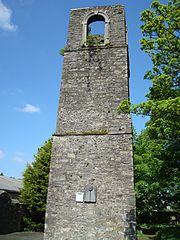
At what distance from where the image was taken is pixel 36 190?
16.7 meters

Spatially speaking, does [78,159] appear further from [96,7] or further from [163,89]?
[96,7]

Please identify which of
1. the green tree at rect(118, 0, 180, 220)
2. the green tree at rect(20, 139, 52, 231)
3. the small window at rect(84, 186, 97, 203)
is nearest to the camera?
the green tree at rect(118, 0, 180, 220)

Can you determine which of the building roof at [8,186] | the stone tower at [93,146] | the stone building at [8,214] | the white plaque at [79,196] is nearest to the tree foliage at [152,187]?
the stone tower at [93,146]

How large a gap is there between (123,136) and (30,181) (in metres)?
10.3

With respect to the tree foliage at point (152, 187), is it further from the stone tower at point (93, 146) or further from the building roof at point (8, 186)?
the building roof at point (8, 186)

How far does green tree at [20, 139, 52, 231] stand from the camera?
16.5 meters

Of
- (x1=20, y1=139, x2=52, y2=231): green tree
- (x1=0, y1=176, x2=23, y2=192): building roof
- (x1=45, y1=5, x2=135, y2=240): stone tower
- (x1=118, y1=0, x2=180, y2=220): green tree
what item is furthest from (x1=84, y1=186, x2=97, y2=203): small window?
(x1=0, y1=176, x2=23, y2=192): building roof

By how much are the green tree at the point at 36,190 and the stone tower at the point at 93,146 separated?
793 cm

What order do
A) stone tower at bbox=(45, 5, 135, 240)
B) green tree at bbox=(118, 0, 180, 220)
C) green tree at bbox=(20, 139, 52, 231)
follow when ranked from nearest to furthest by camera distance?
green tree at bbox=(118, 0, 180, 220)
stone tower at bbox=(45, 5, 135, 240)
green tree at bbox=(20, 139, 52, 231)

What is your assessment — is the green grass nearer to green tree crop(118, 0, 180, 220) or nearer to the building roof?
green tree crop(118, 0, 180, 220)

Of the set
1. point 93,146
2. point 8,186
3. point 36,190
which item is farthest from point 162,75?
point 8,186

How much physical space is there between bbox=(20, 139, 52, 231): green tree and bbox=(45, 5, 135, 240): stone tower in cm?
793

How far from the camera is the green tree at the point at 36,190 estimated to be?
16.5 m

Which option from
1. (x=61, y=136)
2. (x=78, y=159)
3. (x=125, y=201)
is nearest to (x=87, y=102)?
(x=61, y=136)
